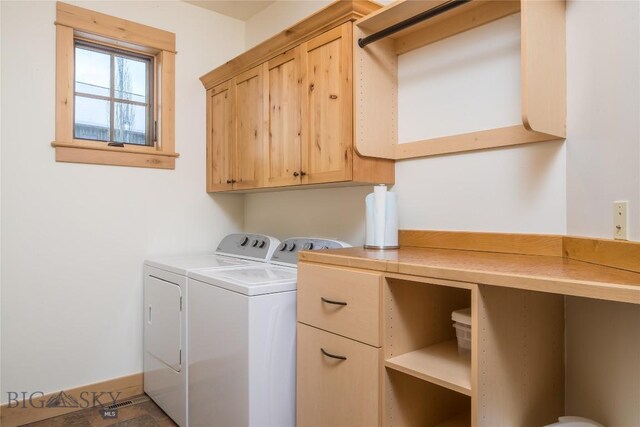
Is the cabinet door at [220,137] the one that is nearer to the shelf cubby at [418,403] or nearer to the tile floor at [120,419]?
the tile floor at [120,419]

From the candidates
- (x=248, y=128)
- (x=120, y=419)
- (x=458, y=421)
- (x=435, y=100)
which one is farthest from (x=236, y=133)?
(x=458, y=421)

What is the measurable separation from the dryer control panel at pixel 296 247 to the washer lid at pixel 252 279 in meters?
0.11

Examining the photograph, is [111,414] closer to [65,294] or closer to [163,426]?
[163,426]

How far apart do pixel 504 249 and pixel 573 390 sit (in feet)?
1.78

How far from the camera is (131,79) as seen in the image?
283 cm

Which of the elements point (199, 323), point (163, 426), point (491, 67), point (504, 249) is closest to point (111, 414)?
point (163, 426)

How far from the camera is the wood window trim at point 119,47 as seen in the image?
244cm

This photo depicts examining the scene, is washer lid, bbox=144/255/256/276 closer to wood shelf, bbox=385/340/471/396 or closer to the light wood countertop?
the light wood countertop

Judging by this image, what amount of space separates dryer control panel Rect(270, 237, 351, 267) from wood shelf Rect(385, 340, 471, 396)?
81 centimetres

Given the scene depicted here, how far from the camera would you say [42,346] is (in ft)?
7.83

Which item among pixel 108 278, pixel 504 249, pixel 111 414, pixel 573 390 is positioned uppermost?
pixel 504 249

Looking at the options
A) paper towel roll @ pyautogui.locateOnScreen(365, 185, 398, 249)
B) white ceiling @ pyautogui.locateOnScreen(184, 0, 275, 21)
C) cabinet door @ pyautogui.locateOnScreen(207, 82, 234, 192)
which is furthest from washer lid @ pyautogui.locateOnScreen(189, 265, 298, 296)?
white ceiling @ pyautogui.locateOnScreen(184, 0, 275, 21)

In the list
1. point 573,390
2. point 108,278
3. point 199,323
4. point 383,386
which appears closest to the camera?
point 383,386

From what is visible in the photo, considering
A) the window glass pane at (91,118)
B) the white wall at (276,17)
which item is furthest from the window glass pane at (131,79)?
the white wall at (276,17)
